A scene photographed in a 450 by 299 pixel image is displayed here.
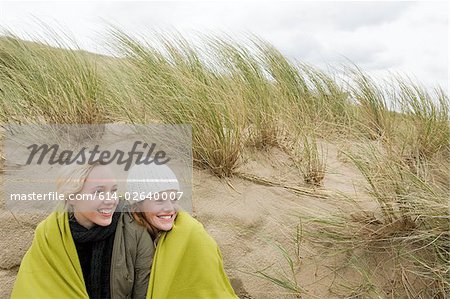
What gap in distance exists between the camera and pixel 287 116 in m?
4.42

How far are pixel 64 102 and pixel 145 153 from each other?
780mm

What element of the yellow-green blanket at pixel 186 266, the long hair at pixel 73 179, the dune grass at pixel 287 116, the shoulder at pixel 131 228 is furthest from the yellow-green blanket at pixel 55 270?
the dune grass at pixel 287 116

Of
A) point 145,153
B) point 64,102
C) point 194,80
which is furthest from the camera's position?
point 194,80

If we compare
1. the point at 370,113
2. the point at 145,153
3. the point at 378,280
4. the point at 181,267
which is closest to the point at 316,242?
the point at 378,280

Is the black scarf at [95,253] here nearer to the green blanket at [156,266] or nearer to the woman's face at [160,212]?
the green blanket at [156,266]

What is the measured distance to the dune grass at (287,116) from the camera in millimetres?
3117

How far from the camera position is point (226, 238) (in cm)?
324

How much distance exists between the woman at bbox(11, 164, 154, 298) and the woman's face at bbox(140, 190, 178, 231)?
0.09 m

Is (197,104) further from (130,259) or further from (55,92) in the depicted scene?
(130,259)

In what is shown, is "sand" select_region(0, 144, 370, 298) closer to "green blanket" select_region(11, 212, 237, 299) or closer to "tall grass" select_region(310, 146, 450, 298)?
"tall grass" select_region(310, 146, 450, 298)

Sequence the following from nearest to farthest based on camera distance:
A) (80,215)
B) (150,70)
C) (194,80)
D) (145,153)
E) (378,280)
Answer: (80,215), (378,280), (145,153), (194,80), (150,70)

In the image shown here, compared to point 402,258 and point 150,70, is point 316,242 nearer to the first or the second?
point 402,258

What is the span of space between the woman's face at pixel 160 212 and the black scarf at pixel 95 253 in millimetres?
167

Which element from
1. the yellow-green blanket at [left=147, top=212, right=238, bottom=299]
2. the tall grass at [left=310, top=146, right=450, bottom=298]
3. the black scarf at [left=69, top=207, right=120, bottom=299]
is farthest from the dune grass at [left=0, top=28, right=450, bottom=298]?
the black scarf at [left=69, top=207, right=120, bottom=299]
